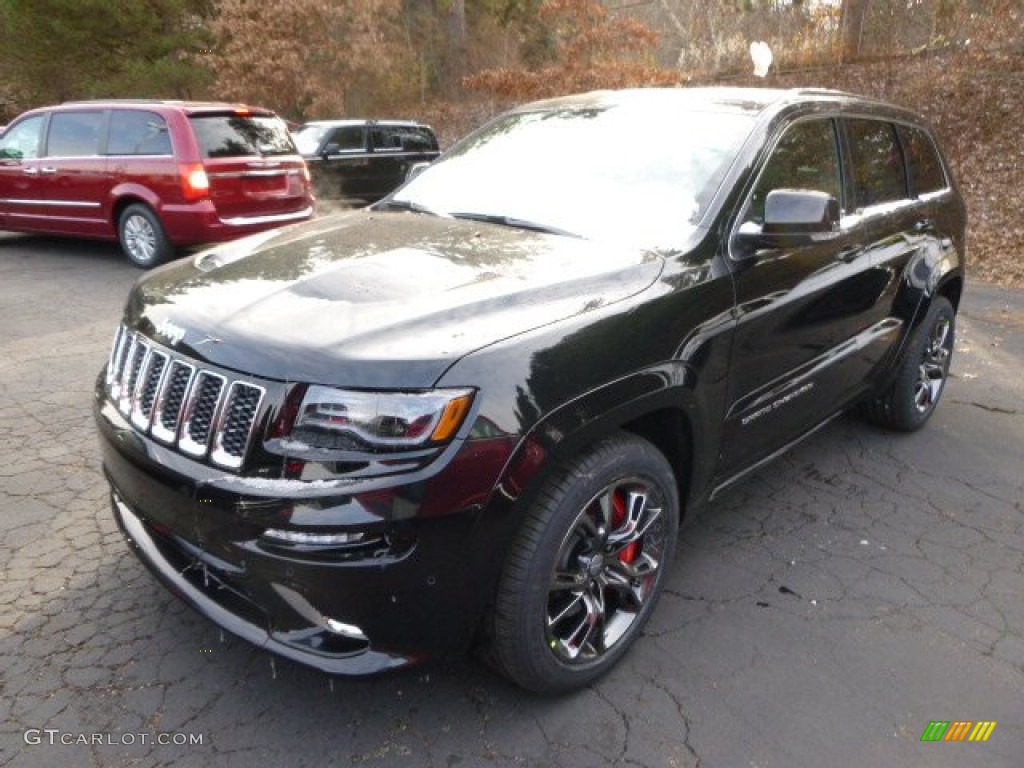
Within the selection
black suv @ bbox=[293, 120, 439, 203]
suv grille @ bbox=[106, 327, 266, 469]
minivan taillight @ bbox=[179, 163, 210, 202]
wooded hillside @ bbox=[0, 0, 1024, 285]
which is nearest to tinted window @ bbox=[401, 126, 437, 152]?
black suv @ bbox=[293, 120, 439, 203]

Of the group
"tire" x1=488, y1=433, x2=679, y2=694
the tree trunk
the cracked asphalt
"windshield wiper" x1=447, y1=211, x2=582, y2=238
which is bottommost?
the cracked asphalt

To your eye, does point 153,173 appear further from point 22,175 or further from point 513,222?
point 513,222

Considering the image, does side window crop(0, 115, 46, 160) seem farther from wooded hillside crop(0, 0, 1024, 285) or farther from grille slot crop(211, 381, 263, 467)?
wooded hillside crop(0, 0, 1024, 285)

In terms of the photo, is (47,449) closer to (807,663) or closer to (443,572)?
(443,572)

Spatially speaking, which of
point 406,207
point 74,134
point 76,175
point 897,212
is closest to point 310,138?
point 74,134

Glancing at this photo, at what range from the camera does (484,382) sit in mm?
2035

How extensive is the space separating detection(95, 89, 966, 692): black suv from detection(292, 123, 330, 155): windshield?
377 inches

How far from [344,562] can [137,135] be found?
25.7 ft

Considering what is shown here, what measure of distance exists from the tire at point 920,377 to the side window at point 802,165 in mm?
1276

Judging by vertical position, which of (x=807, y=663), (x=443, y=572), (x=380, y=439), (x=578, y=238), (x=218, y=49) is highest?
(x=218, y=49)

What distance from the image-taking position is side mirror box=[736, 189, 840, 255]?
9.12 ft

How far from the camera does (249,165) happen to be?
8250mm

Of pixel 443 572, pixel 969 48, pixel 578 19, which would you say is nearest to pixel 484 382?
pixel 443 572

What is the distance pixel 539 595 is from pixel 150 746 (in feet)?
3.96
